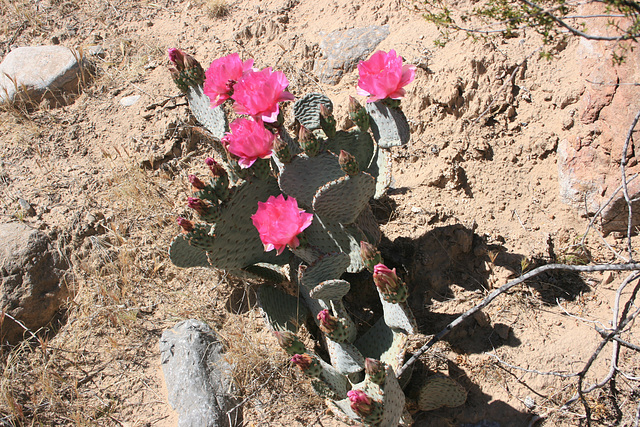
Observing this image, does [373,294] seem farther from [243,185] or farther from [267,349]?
A: [243,185]

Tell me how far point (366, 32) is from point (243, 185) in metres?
2.10

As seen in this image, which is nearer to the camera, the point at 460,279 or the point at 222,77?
the point at 222,77

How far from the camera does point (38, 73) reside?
4074 millimetres

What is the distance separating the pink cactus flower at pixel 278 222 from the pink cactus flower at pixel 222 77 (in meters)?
0.65

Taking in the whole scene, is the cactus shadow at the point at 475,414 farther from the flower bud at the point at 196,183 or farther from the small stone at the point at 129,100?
the small stone at the point at 129,100

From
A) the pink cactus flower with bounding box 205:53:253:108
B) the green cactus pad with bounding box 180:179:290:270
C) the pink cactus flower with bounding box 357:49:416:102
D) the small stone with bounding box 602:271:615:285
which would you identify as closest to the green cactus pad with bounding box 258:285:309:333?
the green cactus pad with bounding box 180:179:290:270

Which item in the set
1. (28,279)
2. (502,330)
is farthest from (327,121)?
(28,279)

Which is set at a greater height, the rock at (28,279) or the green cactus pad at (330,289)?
the green cactus pad at (330,289)

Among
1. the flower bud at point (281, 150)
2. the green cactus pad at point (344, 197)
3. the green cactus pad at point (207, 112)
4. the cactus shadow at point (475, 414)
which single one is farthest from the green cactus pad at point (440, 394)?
the green cactus pad at point (207, 112)

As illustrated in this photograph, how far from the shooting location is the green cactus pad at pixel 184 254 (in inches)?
91.8

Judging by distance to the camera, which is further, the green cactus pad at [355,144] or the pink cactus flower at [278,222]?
the green cactus pad at [355,144]

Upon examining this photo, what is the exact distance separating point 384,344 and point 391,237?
81cm

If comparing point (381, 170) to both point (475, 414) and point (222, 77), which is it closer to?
point (222, 77)

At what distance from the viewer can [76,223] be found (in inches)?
125
